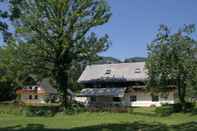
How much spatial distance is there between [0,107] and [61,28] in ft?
44.4

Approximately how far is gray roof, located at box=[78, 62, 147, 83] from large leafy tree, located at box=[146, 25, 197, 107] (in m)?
23.8

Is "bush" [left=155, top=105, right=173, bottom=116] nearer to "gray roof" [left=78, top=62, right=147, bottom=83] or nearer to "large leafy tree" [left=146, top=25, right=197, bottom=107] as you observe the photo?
"large leafy tree" [left=146, top=25, right=197, bottom=107]

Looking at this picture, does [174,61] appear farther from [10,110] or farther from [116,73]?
[116,73]

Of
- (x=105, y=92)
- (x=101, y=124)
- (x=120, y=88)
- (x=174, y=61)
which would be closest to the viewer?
(x=101, y=124)

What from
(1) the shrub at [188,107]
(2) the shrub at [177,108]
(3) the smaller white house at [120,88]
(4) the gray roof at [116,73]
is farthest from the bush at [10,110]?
(4) the gray roof at [116,73]

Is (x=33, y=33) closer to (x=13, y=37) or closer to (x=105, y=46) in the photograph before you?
(x=13, y=37)

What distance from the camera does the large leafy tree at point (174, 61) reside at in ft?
152

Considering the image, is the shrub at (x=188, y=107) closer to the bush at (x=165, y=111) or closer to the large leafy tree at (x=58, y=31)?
the bush at (x=165, y=111)

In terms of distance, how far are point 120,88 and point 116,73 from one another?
473cm

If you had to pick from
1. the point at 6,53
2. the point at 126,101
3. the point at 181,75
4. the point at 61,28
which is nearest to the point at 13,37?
the point at 6,53

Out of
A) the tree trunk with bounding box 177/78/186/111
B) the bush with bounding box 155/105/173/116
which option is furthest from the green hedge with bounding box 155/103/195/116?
the tree trunk with bounding box 177/78/186/111

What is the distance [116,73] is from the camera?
7706 cm

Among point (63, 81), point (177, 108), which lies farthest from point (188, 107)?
point (63, 81)

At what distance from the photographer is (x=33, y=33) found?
163ft
